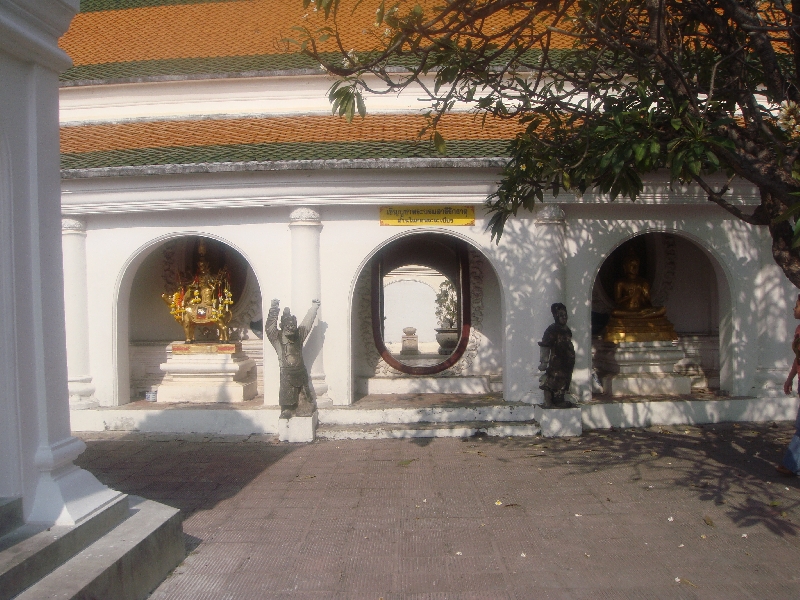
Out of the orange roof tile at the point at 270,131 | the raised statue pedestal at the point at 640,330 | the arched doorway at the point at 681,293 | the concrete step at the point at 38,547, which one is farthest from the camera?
the arched doorway at the point at 681,293

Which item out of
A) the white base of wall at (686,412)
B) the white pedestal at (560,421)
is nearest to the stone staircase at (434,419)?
the white pedestal at (560,421)

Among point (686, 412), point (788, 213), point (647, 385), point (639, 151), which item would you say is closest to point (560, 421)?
point (686, 412)

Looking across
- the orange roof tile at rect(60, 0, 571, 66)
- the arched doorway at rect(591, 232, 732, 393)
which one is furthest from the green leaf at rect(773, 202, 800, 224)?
the orange roof tile at rect(60, 0, 571, 66)

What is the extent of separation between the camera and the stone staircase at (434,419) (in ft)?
25.3

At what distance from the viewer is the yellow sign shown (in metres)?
8.12

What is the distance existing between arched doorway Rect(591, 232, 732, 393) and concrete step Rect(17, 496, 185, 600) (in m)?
6.73

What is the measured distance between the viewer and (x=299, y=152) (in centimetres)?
791

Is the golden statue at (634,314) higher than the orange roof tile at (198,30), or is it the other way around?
the orange roof tile at (198,30)

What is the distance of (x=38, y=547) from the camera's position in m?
3.03

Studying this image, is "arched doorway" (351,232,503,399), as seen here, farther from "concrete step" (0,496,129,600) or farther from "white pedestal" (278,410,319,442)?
"concrete step" (0,496,129,600)

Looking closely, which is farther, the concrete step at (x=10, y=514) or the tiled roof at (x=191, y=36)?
the tiled roof at (x=191, y=36)

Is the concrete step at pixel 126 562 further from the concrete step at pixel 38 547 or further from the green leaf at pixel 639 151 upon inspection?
the green leaf at pixel 639 151

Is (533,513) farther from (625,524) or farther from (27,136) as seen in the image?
(27,136)

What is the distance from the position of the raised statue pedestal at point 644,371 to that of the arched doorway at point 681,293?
0.37 m
